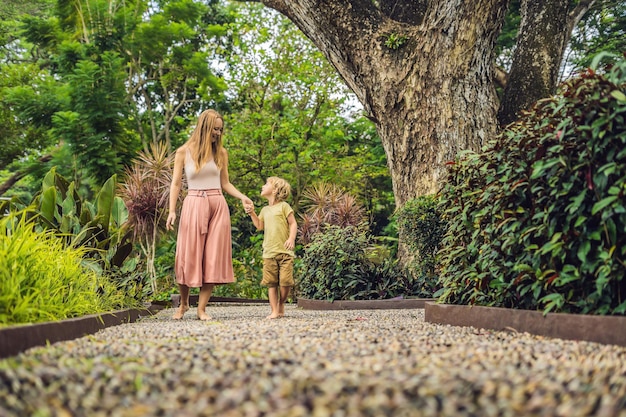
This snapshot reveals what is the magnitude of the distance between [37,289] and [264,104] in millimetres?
18638

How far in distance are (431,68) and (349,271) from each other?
10.5 feet

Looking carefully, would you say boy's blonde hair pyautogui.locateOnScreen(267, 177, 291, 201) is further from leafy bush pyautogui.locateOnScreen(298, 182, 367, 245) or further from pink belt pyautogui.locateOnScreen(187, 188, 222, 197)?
leafy bush pyautogui.locateOnScreen(298, 182, 367, 245)

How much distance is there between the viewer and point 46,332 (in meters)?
3.49

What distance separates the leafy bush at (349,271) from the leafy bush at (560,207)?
4.65 meters

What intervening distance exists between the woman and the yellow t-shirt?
739mm

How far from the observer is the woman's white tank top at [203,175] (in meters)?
6.66

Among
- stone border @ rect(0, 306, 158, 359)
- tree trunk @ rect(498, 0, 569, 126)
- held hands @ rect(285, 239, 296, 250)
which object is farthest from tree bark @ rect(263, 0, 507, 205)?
stone border @ rect(0, 306, 158, 359)

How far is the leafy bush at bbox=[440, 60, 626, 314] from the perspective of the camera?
11.9 feet

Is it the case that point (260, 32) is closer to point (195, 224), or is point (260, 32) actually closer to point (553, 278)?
point (195, 224)

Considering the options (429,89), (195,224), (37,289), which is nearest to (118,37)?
(429,89)

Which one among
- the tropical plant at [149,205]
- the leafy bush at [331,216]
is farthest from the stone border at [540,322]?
the leafy bush at [331,216]

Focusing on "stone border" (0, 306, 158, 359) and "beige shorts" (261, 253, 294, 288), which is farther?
"beige shorts" (261, 253, 294, 288)

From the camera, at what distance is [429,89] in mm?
9852

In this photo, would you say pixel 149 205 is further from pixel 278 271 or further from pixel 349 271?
pixel 278 271
